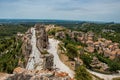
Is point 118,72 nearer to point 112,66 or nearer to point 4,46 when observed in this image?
point 112,66

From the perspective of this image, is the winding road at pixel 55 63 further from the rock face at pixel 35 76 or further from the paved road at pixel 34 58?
the rock face at pixel 35 76

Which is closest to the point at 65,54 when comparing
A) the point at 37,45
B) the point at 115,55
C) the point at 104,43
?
the point at 37,45

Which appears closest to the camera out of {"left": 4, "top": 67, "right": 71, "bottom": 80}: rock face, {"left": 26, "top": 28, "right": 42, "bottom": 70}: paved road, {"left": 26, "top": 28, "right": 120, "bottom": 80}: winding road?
{"left": 4, "top": 67, "right": 71, "bottom": 80}: rock face

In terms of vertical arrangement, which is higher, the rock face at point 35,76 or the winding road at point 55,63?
the rock face at point 35,76

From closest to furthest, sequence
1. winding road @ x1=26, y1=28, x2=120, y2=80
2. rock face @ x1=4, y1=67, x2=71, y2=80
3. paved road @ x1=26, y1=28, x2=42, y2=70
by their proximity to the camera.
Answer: rock face @ x1=4, y1=67, x2=71, y2=80 → paved road @ x1=26, y1=28, x2=42, y2=70 → winding road @ x1=26, y1=28, x2=120, y2=80

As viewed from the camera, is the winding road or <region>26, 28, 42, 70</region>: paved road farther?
the winding road

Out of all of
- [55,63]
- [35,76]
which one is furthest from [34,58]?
[35,76]

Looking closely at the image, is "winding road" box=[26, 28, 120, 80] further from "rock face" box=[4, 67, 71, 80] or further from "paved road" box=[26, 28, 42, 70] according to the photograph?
"rock face" box=[4, 67, 71, 80]

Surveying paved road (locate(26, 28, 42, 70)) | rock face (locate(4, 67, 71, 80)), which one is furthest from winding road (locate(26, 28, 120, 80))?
rock face (locate(4, 67, 71, 80))

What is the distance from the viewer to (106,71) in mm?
65938

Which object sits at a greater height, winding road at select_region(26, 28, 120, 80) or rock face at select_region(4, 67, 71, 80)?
rock face at select_region(4, 67, 71, 80)

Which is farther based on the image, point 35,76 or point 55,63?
point 55,63

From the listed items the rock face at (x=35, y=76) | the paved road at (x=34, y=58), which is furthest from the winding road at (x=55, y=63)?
Result: the rock face at (x=35, y=76)

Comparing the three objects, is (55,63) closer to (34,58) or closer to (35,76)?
(34,58)
